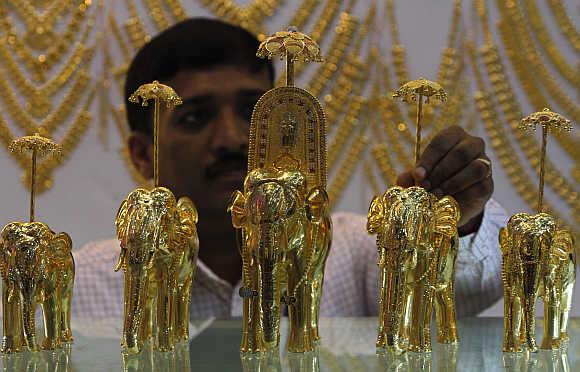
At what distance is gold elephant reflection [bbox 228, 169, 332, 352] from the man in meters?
0.36

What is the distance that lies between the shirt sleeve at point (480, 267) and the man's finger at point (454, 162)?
192 millimetres

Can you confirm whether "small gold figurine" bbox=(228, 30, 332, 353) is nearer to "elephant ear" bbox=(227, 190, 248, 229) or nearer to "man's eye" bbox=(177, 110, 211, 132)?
"elephant ear" bbox=(227, 190, 248, 229)

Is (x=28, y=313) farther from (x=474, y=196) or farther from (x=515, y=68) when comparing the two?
(x=515, y=68)

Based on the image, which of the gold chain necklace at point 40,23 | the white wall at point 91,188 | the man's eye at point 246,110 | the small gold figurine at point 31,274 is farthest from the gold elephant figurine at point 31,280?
the gold chain necklace at point 40,23

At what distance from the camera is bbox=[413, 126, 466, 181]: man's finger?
99 centimetres

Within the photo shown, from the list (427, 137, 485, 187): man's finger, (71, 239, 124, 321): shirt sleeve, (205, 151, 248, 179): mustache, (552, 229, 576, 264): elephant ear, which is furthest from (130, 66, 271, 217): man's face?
(552, 229, 576, 264): elephant ear

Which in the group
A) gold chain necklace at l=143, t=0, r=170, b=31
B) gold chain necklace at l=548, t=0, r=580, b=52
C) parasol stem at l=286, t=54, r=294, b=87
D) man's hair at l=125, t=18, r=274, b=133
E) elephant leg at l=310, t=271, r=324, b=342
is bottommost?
elephant leg at l=310, t=271, r=324, b=342

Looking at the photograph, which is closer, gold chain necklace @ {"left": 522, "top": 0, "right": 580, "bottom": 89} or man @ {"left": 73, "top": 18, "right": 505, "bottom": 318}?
man @ {"left": 73, "top": 18, "right": 505, "bottom": 318}

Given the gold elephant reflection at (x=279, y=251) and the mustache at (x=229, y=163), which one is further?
the mustache at (x=229, y=163)

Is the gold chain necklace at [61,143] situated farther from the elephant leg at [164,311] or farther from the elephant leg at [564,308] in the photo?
the elephant leg at [564,308]

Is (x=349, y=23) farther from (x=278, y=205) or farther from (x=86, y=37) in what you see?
(x=278, y=205)

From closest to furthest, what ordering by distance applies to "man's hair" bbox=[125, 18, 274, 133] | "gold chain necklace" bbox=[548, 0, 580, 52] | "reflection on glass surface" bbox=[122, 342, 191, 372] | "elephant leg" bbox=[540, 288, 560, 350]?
"reflection on glass surface" bbox=[122, 342, 191, 372]
"elephant leg" bbox=[540, 288, 560, 350]
"man's hair" bbox=[125, 18, 274, 133]
"gold chain necklace" bbox=[548, 0, 580, 52]

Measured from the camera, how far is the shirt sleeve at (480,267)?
47.8 inches

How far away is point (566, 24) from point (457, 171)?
0.70 meters
